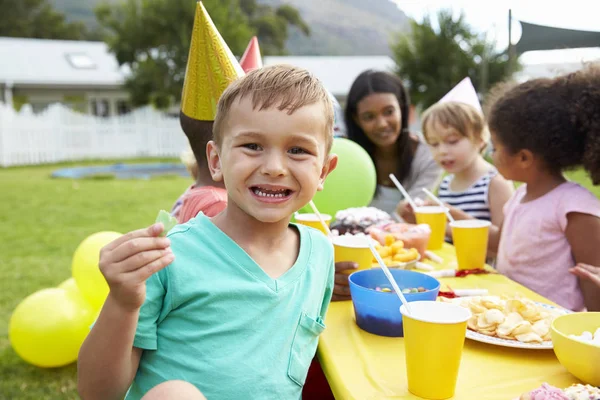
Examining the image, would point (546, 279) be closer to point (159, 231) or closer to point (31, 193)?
point (159, 231)

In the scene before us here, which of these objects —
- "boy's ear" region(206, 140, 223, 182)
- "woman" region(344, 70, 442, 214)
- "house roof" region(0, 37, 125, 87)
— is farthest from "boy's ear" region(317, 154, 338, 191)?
"house roof" region(0, 37, 125, 87)

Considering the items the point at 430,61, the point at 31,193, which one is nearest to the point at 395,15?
the point at 430,61

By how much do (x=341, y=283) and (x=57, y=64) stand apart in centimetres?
2505

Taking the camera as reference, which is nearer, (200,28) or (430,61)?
(200,28)

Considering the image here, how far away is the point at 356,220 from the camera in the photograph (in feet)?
8.04

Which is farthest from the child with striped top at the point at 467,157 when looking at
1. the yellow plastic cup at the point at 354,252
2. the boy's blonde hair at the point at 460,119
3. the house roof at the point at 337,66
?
the house roof at the point at 337,66

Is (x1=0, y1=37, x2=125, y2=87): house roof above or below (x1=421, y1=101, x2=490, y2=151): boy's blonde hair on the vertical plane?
below

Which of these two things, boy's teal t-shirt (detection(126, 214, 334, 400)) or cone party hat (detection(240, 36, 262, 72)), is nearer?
boy's teal t-shirt (detection(126, 214, 334, 400))

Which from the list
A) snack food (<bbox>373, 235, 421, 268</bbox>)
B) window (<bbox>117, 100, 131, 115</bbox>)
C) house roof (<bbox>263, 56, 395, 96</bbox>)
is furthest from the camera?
house roof (<bbox>263, 56, 395, 96</bbox>)

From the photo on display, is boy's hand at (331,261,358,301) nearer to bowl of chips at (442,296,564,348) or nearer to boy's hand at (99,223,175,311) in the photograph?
bowl of chips at (442,296,564,348)

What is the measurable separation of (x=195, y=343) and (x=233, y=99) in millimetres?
593

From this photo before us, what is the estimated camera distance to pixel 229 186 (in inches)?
50.1

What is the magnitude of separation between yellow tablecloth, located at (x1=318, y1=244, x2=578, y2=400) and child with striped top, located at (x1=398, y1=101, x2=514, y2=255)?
73.1 inches

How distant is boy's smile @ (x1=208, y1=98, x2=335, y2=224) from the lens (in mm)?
1225
